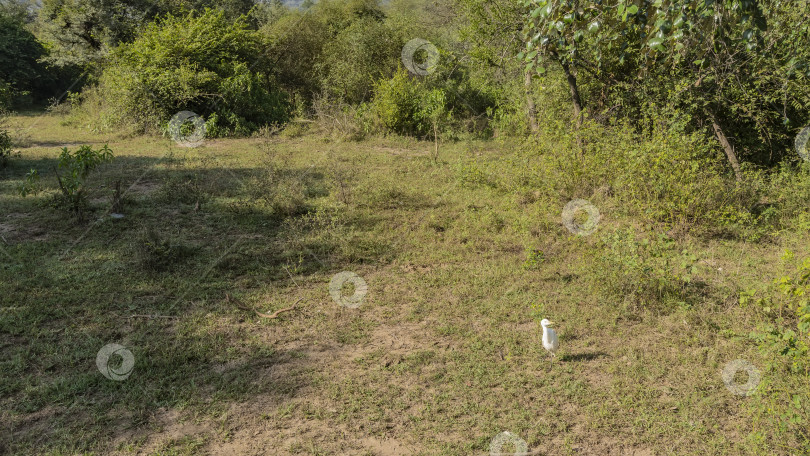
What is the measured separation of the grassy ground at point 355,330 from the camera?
10.9 feet

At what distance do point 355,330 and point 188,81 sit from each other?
10.9 m

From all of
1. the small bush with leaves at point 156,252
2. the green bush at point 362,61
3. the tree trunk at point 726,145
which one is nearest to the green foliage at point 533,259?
the small bush with leaves at point 156,252

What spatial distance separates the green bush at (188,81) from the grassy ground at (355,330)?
5969mm

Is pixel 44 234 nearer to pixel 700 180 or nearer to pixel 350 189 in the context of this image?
pixel 350 189

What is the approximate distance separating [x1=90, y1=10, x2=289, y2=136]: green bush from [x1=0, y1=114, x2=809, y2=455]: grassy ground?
235 inches

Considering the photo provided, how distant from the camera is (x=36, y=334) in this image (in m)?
4.31

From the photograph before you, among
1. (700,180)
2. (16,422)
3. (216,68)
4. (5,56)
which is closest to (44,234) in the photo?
(16,422)

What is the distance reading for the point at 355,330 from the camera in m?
4.60

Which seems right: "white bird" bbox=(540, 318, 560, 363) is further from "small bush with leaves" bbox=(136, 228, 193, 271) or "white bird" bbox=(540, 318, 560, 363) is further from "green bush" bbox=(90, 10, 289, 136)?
"green bush" bbox=(90, 10, 289, 136)

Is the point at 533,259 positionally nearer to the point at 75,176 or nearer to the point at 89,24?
the point at 75,176

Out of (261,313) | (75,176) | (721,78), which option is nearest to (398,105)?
(721,78)

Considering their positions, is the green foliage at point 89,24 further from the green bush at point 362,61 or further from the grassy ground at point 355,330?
the grassy ground at point 355,330

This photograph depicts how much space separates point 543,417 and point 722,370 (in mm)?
1503

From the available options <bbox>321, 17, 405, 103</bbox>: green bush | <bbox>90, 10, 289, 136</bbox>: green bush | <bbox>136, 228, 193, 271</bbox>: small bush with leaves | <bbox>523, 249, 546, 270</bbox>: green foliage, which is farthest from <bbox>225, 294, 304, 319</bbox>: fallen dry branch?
<bbox>321, 17, 405, 103</bbox>: green bush
